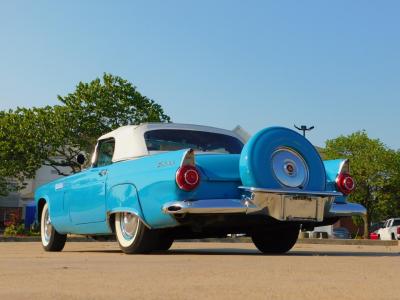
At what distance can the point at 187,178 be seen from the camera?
7.00 m

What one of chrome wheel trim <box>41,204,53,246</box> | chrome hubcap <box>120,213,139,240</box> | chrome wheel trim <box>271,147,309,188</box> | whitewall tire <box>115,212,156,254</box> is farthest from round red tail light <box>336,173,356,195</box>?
chrome wheel trim <box>41,204,53,246</box>

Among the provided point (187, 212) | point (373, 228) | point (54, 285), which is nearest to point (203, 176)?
point (187, 212)

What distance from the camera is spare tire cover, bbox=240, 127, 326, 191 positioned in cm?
723

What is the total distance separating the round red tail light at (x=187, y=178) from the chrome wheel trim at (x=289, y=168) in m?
0.93

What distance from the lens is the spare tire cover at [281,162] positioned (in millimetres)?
7227

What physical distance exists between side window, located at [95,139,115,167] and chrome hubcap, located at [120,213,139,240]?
1.00 meters

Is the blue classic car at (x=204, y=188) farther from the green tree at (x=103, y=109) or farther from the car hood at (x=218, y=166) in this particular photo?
the green tree at (x=103, y=109)

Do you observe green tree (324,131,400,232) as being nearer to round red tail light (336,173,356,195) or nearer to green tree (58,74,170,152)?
green tree (58,74,170,152)

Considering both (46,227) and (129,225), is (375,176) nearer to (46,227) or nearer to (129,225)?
(46,227)

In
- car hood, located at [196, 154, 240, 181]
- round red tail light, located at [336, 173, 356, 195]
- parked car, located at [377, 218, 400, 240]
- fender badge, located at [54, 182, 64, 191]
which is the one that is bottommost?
parked car, located at [377, 218, 400, 240]

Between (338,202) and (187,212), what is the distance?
2113 millimetres

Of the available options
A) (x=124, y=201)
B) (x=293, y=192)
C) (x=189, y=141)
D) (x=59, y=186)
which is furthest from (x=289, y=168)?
(x=59, y=186)

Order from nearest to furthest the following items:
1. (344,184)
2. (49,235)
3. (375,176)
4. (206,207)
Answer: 1. (206,207)
2. (344,184)
3. (49,235)
4. (375,176)

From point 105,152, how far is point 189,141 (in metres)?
1.23
